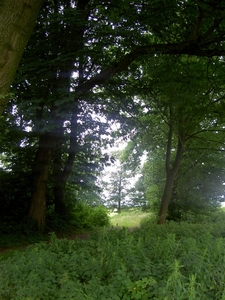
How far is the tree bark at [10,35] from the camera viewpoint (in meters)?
3.68

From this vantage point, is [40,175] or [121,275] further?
[40,175]

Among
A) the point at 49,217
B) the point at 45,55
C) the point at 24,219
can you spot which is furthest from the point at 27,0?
the point at 49,217

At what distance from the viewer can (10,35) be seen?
3.73 metres

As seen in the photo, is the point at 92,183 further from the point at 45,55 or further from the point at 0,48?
the point at 0,48

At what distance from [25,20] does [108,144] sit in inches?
420

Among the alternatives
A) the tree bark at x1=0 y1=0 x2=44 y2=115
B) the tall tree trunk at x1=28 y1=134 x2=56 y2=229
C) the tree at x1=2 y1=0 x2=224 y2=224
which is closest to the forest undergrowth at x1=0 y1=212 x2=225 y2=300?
the tree bark at x1=0 y1=0 x2=44 y2=115

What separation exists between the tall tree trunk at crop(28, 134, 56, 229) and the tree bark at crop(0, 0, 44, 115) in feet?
24.6

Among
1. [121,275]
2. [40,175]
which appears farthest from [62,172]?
[121,275]

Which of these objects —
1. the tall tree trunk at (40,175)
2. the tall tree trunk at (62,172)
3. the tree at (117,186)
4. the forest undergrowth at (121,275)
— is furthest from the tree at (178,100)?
the tree at (117,186)

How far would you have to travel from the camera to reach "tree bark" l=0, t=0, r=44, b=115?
12.1 feet

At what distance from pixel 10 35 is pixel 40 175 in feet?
26.5

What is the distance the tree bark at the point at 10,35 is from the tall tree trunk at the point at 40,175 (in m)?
7.49

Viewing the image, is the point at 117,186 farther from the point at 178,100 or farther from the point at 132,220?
the point at 178,100

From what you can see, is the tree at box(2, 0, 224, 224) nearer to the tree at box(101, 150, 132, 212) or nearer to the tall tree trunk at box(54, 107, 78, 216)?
the tall tree trunk at box(54, 107, 78, 216)
